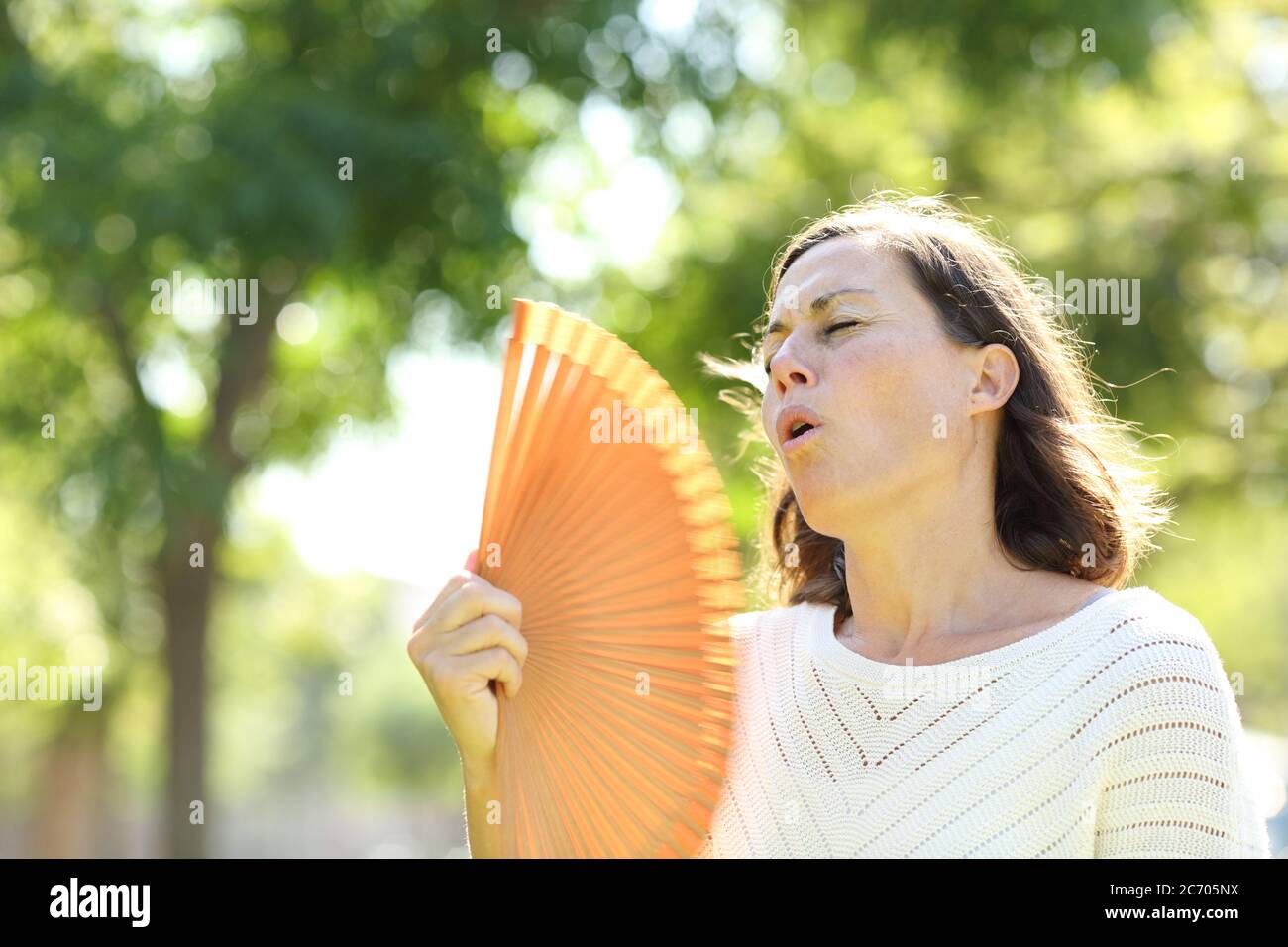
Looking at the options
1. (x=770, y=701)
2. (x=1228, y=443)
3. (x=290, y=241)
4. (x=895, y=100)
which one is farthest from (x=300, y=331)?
(x=770, y=701)

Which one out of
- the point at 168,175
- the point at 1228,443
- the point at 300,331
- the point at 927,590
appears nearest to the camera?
the point at 927,590

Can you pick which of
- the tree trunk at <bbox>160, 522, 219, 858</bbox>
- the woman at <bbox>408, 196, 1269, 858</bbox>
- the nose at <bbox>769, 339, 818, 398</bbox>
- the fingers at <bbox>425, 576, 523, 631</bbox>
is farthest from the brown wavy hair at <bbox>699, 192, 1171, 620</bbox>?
the tree trunk at <bbox>160, 522, 219, 858</bbox>

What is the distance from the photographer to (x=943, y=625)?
2277 mm

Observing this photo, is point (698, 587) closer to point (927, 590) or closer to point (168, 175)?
point (927, 590)

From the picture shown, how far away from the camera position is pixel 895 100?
10.8 meters

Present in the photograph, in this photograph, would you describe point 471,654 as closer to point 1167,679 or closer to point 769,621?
point 769,621

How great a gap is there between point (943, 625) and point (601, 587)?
555 mm

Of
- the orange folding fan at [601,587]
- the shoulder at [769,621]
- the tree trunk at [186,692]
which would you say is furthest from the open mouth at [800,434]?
the tree trunk at [186,692]

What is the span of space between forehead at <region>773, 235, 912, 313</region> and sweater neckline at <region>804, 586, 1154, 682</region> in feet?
1.87

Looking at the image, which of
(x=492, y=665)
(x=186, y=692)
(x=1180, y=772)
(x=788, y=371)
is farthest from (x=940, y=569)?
(x=186, y=692)

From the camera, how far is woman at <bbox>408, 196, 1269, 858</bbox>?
6.31ft

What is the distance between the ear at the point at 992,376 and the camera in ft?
7.61

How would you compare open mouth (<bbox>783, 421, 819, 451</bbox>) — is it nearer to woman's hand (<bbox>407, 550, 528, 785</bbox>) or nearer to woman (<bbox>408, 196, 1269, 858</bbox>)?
woman (<bbox>408, 196, 1269, 858</bbox>)

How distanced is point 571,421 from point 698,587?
1.07ft
